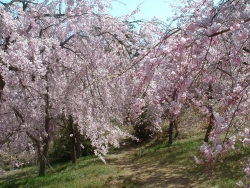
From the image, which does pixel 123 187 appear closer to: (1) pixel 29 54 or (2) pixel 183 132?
(1) pixel 29 54

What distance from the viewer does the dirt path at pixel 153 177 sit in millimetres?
7688

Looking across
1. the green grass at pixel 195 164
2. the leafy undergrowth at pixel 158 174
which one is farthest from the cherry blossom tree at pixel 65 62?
the green grass at pixel 195 164

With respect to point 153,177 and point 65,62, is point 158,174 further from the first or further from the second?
point 65,62

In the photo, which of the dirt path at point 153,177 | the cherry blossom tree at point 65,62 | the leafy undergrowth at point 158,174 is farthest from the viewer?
the dirt path at point 153,177

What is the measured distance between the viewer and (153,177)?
8680 mm

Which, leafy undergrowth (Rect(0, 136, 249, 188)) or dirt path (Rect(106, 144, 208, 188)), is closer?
leafy undergrowth (Rect(0, 136, 249, 188))

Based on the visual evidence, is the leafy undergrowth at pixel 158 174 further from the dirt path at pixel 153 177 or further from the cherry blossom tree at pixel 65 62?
the cherry blossom tree at pixel 65 62

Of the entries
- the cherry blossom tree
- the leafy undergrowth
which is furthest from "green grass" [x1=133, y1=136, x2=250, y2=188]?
the cherry blossom tree

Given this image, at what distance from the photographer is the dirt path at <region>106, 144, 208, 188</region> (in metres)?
7.69

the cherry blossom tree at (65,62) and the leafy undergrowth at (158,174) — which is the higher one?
the cherry blossom tree at (65,62)

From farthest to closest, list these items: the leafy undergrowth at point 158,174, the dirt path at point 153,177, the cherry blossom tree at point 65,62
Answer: the dirt path at point 153,177 < the leafy undergrowth at point 158,174 < the cherry blossom tree at point 65,62

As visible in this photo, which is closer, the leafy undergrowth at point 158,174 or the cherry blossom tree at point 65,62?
the cherry blossom tree at point 65,62

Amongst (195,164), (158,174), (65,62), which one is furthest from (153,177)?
(65,62)

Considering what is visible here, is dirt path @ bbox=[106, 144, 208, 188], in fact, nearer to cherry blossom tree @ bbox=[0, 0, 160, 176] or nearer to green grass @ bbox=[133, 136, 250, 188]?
green grass @ bbox=[133, 136, 250, 188]
